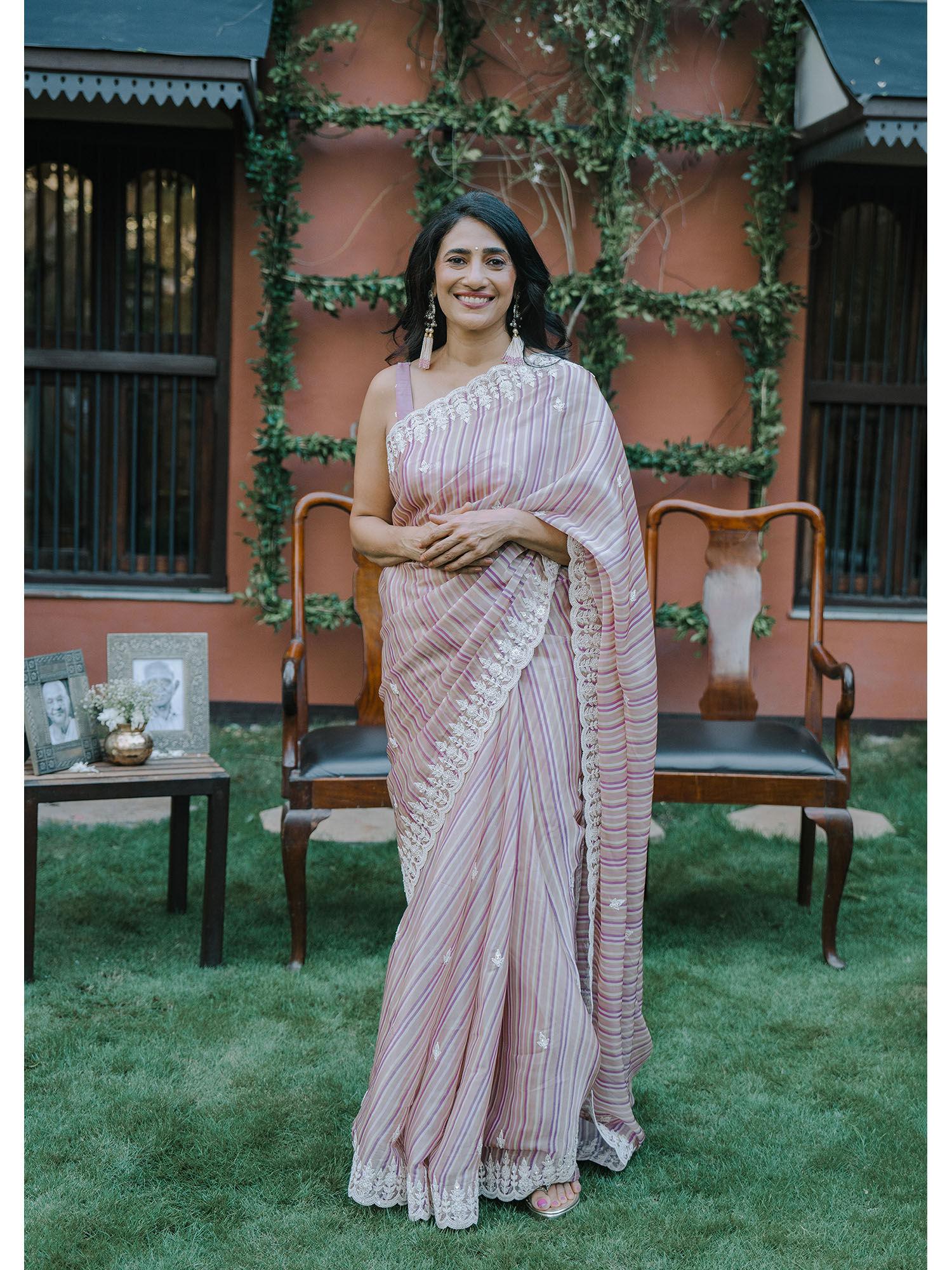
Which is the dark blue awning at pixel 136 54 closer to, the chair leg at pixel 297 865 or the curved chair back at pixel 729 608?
the curved chair back at pixel 729 608

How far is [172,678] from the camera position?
3.74m

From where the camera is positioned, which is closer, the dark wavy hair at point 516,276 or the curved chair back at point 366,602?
the dark wavy hair at point 516,276

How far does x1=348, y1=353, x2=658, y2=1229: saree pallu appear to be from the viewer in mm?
2361

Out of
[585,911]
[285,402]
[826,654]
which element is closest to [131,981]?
[585,911]

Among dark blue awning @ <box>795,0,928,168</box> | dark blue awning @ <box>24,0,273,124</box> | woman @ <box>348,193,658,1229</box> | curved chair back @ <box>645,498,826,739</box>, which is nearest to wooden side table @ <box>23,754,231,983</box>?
woman @ <box>348,193,658,1229</box>

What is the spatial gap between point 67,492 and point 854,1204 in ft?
17.2

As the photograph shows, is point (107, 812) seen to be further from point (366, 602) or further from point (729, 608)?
point (729, 608)

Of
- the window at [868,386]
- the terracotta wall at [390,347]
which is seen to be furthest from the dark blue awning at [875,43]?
the window at [868,386]

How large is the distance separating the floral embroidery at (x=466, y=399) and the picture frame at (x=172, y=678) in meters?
1.49

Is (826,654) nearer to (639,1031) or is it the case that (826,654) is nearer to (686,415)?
(639,1031)

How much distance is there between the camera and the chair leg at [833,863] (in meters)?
3.66

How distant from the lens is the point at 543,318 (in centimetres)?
260

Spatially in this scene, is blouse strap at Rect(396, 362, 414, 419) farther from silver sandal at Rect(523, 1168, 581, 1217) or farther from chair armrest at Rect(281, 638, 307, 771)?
silver sandal at Rect(523, 1168, 581, 1217)

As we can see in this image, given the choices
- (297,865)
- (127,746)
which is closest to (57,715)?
(127,746)
